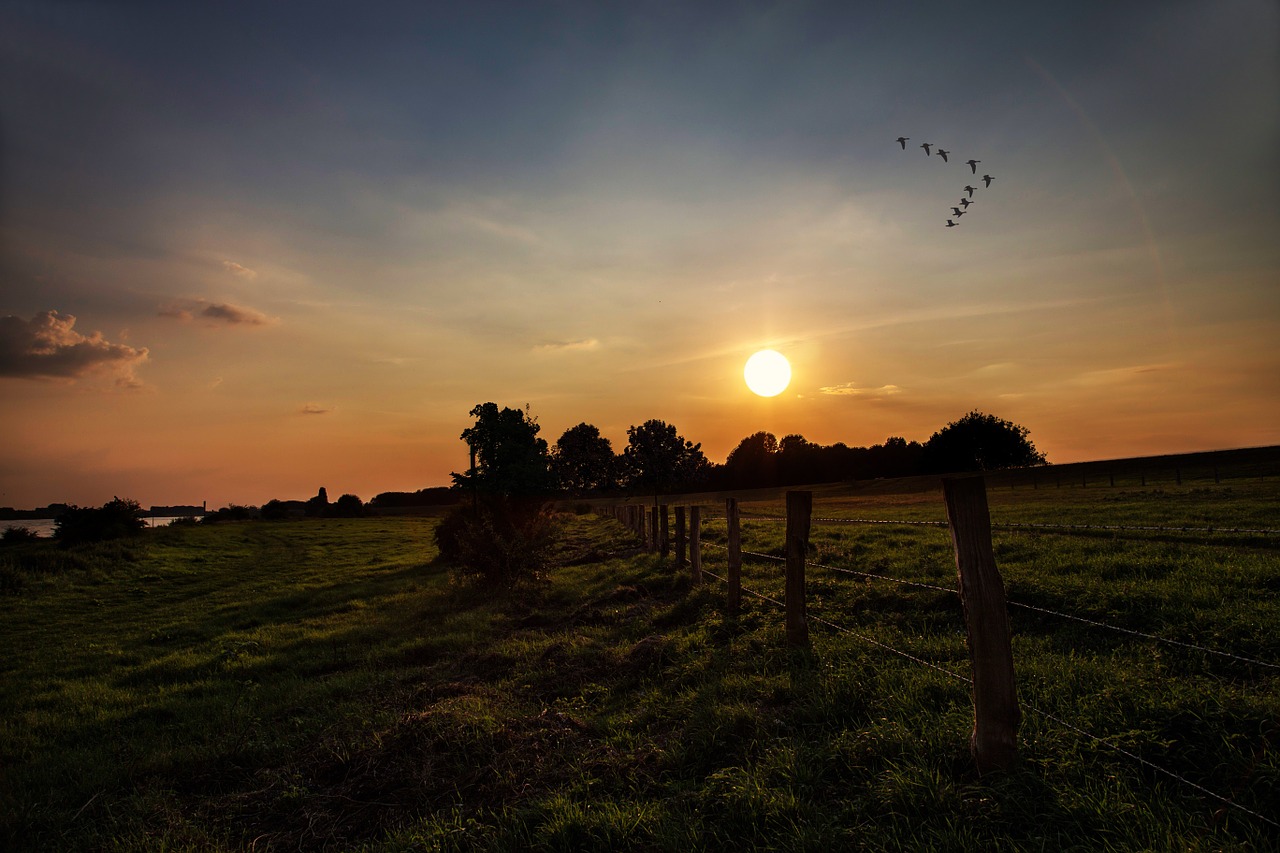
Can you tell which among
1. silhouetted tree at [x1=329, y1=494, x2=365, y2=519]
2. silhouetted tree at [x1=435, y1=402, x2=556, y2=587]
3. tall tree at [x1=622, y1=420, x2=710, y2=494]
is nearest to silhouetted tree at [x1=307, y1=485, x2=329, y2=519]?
silhouetted tree at [x1=329, y1=494, x2=365, y2=519]

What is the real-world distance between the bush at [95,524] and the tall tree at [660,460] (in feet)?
260

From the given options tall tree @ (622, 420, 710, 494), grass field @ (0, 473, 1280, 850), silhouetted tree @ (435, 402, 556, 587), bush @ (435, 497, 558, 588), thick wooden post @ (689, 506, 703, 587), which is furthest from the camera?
tall tree @ (622, 420, 710, 494)

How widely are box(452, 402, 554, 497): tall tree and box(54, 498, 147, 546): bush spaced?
2498 centimetres

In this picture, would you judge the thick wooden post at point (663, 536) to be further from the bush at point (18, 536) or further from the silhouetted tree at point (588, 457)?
the silhouetted tree at point (588, 457)

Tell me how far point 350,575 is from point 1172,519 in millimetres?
26547

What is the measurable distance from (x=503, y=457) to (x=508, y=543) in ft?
12.1

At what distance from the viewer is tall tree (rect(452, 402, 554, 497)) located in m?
20.1

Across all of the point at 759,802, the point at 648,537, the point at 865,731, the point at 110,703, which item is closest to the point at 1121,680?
the point at 865,731

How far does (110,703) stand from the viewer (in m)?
10.4

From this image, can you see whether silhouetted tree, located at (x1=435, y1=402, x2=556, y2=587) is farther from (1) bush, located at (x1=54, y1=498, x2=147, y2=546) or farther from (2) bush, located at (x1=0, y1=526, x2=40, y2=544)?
(2) bush, located at (x1=0, y1=526, x2=40, y2=544)

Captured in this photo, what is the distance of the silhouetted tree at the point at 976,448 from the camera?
8369cm

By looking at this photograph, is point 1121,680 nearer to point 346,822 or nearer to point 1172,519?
point 346,822

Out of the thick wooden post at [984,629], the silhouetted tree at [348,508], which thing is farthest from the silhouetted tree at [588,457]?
the thick wooden post at [984,629]

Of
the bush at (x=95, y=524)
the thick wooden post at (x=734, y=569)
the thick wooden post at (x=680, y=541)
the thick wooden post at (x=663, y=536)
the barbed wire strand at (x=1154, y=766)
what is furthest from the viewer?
the bush at (x=95, y=524)
